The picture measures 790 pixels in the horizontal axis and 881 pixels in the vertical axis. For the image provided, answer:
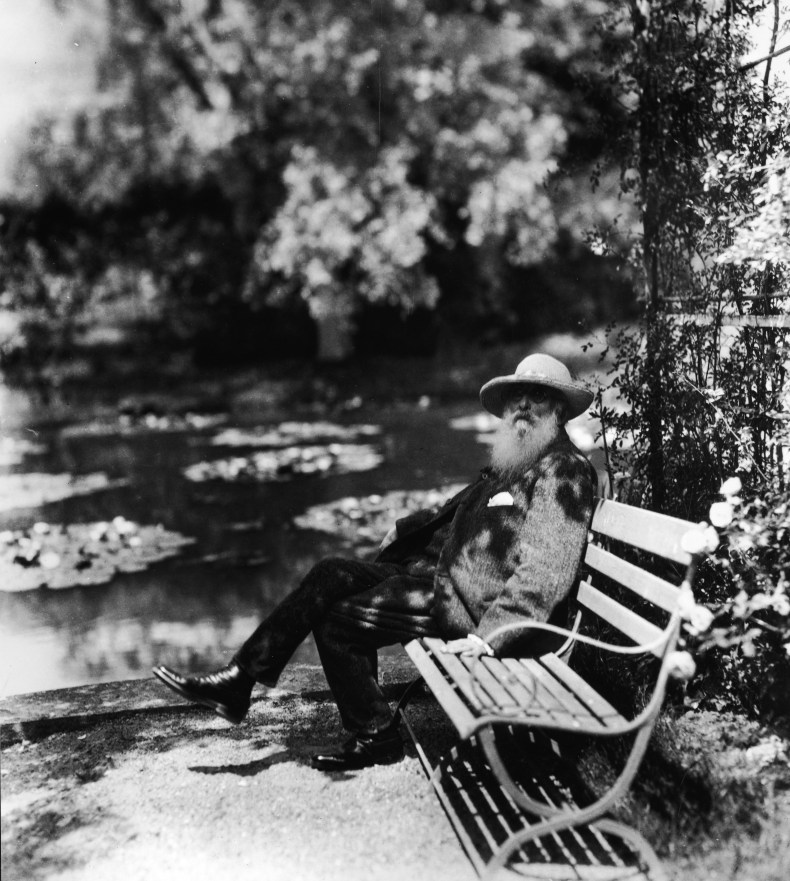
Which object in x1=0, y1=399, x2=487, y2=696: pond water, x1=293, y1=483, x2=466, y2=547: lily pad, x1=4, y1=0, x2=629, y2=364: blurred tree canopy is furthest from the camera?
x1=293, y1=483, x2=466, y2=547: lily pad

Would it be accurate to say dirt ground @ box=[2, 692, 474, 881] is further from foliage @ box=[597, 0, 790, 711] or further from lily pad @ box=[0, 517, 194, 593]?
lily pad @ box=[0, 517, 194, 593]

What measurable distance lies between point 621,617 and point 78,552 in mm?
3572

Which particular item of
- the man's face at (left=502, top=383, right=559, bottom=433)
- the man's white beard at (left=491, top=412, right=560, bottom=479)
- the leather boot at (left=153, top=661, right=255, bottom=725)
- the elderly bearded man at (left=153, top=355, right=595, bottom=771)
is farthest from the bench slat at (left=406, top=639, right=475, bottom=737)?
the man's face at (left=502, top=383, right=559, bottom=433)

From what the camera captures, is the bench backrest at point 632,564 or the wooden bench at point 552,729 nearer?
the wooden bench at point 552,729

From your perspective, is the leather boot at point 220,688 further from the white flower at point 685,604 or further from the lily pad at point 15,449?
the lily pad at point 15,449

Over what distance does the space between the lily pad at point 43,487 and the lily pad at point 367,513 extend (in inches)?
48.5

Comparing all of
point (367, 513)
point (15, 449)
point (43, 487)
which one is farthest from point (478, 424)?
point (15, 449)

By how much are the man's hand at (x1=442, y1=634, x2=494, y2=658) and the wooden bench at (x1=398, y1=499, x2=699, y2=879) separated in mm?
23

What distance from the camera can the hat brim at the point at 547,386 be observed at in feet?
11.0

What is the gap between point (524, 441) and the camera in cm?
344

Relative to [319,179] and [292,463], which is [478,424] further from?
[319,179]

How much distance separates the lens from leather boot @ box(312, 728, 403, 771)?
3357 millimetres

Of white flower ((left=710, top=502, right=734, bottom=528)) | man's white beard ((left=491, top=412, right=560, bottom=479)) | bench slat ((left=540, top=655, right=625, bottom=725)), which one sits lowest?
bench slat ((left=540, top=655, right=625, bottom=725))

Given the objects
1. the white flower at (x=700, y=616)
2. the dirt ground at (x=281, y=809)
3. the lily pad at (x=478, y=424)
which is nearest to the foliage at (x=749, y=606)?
the dirt ground at (x=281, y=809)
